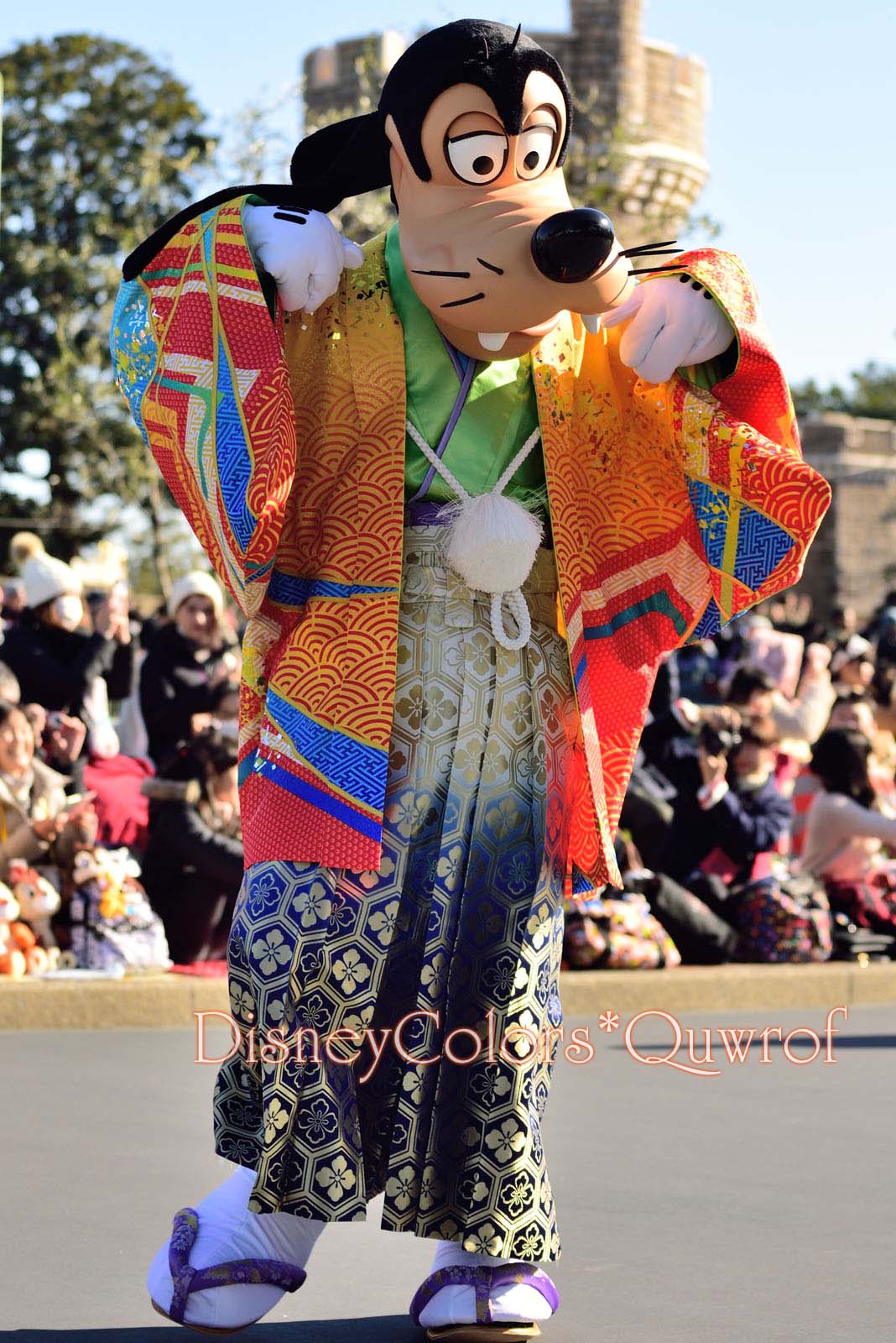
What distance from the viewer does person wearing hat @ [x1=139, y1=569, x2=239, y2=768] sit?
8.88 m

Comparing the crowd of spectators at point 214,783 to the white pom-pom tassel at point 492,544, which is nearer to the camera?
the white pom-pom tassel at point 492,544

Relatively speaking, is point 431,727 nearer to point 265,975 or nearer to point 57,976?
point 265,975

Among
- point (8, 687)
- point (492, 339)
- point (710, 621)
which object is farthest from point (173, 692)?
point (492, 339)

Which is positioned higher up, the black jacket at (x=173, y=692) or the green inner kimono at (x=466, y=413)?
the green inner kimono at (x=466, y=413)

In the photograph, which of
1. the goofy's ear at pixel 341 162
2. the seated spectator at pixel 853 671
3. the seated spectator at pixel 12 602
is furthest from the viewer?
the seated spectator at pixel 853 671

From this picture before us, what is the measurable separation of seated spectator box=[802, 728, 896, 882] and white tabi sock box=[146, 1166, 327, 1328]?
19.0ft

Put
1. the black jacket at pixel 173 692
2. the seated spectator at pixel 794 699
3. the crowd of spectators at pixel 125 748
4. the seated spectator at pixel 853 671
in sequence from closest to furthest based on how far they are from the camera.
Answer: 1. the crowd of spectators at pixel 125 748
2. the black jacket at pixel 173 692
3. the seated spectator at pixel 794 699
4. the seated spectator at pixel 853 671

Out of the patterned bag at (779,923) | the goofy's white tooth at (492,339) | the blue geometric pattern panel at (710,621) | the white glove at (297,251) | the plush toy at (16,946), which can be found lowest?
the patterned bag at (779,923)

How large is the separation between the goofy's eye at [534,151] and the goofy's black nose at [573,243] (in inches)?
7.6

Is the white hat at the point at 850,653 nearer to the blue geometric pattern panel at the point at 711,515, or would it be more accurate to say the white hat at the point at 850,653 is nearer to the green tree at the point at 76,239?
the blue geometric pattern panel at the point at 711,515

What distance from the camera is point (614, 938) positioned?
8023 millimetres

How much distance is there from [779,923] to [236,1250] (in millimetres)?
5393

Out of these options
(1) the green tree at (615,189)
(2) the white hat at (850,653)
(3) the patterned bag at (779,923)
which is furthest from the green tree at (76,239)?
(3) the patterned bag at (779,923)

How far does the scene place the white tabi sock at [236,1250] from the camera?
339 centimetres
